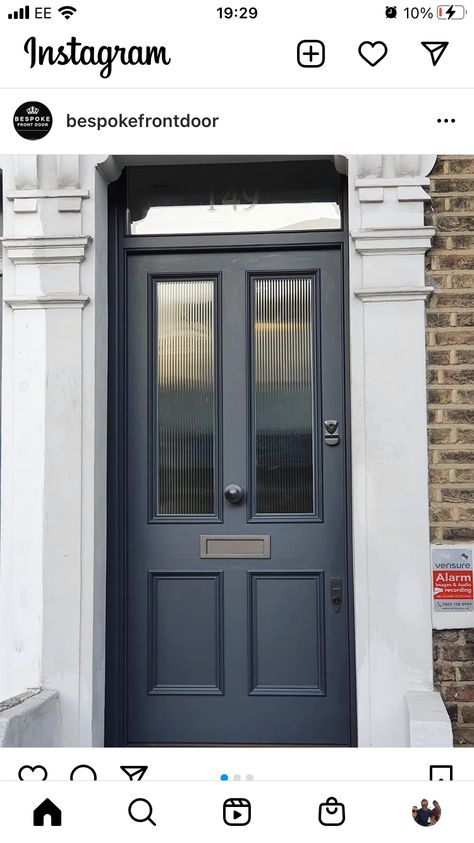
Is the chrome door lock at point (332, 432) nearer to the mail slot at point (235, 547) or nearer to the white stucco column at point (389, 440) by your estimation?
the white stucco column at point (389, 440)

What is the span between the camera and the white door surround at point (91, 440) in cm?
365

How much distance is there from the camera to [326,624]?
12.8 ft
